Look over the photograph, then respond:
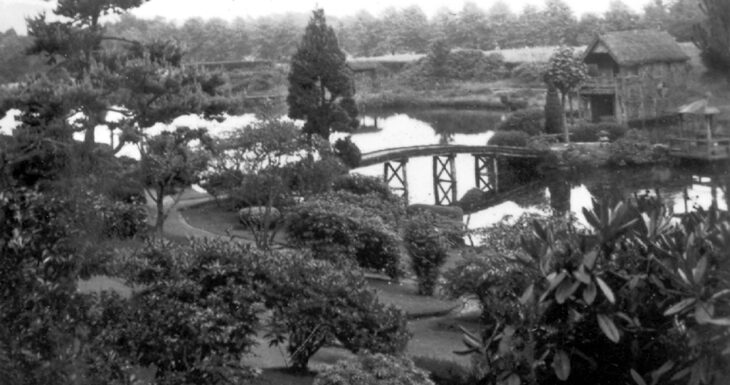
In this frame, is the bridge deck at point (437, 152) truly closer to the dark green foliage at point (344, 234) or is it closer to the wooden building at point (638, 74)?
the wooden building at point (638, 74)

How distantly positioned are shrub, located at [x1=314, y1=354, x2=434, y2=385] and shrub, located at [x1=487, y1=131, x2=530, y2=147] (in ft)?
107

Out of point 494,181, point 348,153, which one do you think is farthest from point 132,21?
point 494,181

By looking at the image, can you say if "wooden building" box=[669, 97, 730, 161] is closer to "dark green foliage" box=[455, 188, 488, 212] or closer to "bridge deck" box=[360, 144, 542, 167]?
"bridge deck" box=[360, 144, 542, 167]

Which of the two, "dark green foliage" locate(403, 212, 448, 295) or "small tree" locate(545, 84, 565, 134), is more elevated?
"small tree" locate(545, 84, 565, 134)

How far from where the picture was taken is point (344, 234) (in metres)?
19.3

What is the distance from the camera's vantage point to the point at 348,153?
96.5 ft

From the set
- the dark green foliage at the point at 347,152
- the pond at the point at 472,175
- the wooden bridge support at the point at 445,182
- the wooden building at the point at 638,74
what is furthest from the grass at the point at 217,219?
the wooden building at the point at 638,74

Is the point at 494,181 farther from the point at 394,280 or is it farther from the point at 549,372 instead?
the point at 549,372

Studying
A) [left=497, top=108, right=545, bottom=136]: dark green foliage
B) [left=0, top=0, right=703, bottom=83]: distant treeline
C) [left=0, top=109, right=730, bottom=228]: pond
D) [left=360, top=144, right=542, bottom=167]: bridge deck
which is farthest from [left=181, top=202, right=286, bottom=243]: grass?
[left=497, top=108, right=545, bottom=136]: dark green foliage

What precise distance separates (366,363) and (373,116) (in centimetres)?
4202

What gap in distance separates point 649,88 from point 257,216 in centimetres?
2600

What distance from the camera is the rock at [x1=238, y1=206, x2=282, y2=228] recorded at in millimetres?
24406

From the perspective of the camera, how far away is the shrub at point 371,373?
9.42 metres

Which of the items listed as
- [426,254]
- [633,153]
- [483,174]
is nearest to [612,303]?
[426,254]
